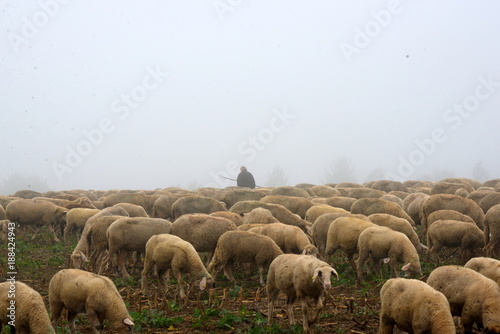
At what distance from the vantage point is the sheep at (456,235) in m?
13.3

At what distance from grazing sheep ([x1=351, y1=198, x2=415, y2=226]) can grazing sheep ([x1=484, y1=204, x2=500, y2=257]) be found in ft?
9.53

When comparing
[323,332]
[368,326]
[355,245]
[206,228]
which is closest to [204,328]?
[323,332]

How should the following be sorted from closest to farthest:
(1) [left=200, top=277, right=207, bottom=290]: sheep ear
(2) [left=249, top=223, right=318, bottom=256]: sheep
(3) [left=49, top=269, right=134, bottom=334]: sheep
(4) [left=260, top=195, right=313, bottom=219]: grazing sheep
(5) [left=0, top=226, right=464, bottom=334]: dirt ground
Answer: (3) [left=49, top=269, right=134, bottom=334]: sheep < (5) [left=0, top=226, right=464, bottom=334]: dirt ground < (1) [left=200, top=277, right=207, bottom=290]: sheep ear < (2) [left=249, top=223, right=318, bottom=256]: sheep < (4) [left=260, top=195, right=313, bottom=219]: grazing sheep

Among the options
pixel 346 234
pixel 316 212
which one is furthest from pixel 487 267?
pixel 316 212

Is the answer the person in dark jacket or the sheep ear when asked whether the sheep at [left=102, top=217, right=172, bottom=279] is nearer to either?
the sheep ear

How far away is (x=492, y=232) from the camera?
1383 centimetres

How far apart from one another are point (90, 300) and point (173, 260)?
2985 millimetres

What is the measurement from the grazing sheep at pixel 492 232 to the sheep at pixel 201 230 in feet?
23.6

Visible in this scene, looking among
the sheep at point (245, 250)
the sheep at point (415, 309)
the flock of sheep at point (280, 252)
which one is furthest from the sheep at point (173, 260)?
the sheep at point (415, 309)

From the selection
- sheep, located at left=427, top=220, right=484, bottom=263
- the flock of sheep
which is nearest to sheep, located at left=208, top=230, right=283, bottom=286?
the flock of sheep

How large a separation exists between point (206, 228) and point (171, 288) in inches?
82.7

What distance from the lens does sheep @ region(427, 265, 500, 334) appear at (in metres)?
7.34

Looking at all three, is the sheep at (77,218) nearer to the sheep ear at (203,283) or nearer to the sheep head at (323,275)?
the sheep ear at (203,283)

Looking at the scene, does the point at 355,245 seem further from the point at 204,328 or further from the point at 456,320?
the point at 204,328
